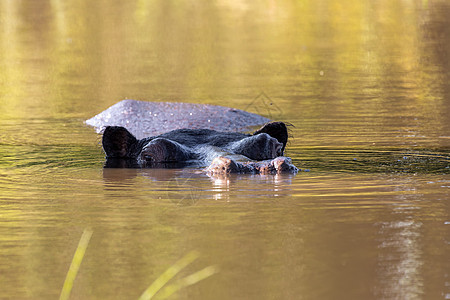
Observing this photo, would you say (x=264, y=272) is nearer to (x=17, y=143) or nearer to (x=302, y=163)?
(x=302, y=163)

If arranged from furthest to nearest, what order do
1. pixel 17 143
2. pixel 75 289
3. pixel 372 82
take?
pixel 372 82 < pixel 17 143 < pixel 75 289

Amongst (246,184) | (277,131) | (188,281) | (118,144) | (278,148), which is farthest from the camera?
(118,144)

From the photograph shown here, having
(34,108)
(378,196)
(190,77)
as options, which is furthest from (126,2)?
(378,196)

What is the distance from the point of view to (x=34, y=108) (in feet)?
47.7

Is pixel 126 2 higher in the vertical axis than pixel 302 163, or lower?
higher

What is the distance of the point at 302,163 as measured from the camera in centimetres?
929

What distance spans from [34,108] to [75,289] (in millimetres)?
9813

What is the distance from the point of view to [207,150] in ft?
31.6

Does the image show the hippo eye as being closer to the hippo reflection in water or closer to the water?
the hippo reflection in water

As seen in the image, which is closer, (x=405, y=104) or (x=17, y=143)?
(x=17, y=143)

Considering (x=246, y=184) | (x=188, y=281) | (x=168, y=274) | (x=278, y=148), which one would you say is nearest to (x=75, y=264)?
(x=168, y=274)

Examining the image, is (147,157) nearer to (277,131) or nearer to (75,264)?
(277,131)

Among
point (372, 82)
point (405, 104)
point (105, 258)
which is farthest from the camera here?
point (372, 82)

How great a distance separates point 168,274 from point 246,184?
2926 mm
